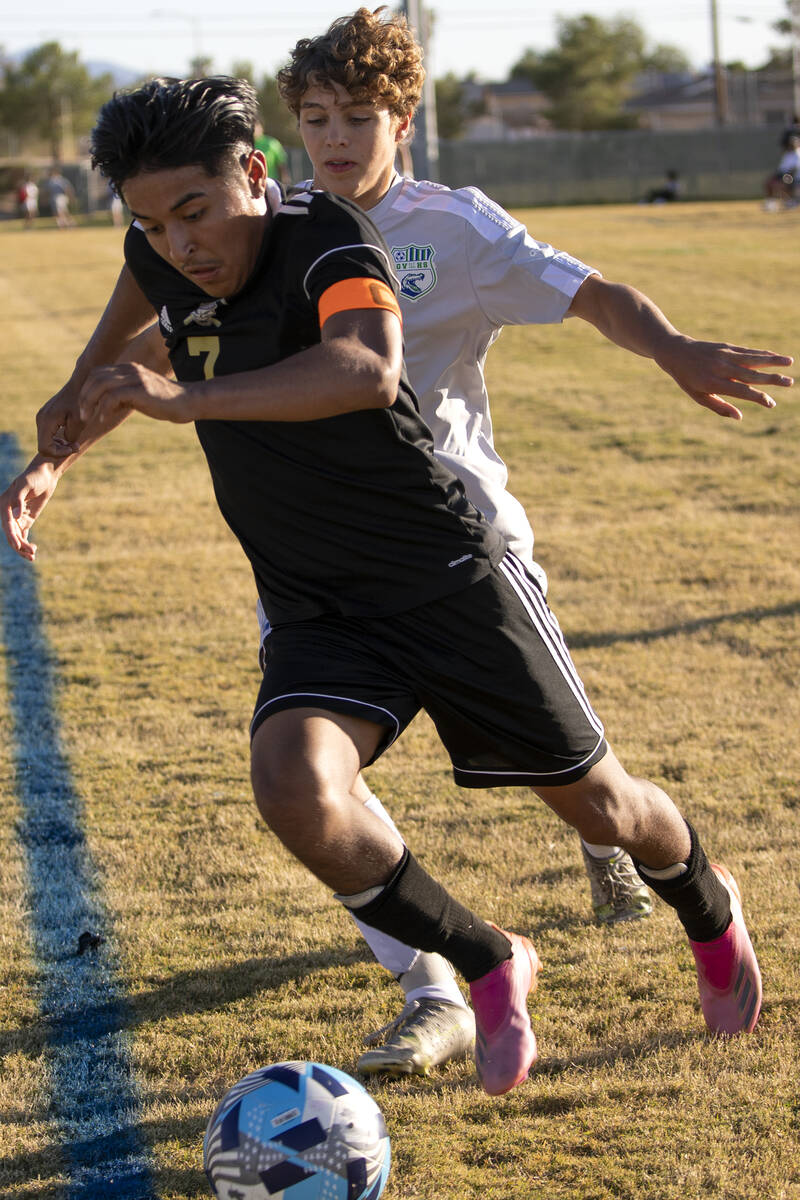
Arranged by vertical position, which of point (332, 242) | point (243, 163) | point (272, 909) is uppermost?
point (243, 163)

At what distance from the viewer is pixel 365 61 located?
3.31m

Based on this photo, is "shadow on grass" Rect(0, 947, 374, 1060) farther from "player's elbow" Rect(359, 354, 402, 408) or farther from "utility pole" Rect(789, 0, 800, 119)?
"utility pole" Rect(789, 0, 800, 119)

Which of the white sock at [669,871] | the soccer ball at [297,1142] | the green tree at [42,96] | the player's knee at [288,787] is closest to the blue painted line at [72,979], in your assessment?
the soccer ball at [297,1142]

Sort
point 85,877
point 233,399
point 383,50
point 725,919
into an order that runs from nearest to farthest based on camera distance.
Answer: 1. point 233,399
2. point 725,919
3. point 383,50
4. point 85,877

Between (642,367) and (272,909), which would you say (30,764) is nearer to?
(272,909)

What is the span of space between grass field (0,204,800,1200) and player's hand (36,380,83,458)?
4.39 ft

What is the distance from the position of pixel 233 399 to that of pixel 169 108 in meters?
0.57

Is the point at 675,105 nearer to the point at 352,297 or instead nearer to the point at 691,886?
the point at 691,886

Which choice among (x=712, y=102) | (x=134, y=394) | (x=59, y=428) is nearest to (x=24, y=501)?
Result: (x=59, y=428)

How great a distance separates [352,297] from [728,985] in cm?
172

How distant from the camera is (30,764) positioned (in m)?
4.96

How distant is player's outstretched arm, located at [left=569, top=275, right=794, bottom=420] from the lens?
2719mm

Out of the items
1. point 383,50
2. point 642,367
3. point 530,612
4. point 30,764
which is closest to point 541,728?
point 530,612

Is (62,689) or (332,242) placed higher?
(332,242)
